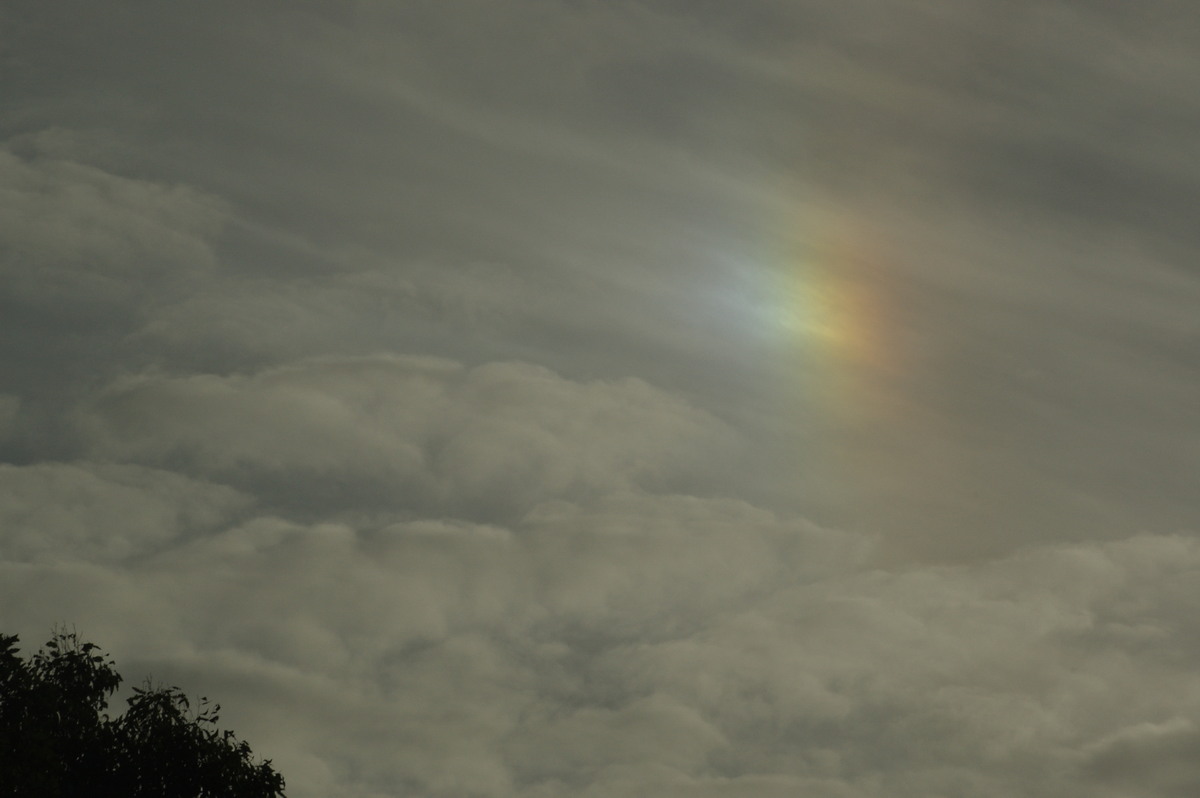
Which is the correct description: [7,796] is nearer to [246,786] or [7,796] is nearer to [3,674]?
[3,674]

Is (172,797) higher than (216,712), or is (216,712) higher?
(216,712)

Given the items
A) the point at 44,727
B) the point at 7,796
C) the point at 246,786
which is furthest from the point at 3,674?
the point at 246,786

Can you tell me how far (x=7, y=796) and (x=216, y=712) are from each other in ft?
41.7

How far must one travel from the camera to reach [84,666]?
6500 centimetres


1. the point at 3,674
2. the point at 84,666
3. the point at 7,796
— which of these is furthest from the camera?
the point at 84,666

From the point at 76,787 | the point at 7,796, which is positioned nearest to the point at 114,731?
the point at 76,787

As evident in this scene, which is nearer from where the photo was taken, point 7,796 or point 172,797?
point 7,796

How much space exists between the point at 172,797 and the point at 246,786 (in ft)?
10.7

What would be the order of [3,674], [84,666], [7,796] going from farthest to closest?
[84,666] → [3,674] → [7,796]

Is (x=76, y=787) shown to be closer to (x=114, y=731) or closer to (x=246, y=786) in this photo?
(x=114, y=731)

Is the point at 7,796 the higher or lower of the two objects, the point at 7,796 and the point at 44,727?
the lower

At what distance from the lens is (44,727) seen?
60.8m

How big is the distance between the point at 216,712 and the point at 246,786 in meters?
3.90

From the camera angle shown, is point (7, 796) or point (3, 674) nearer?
point (7, 796)
